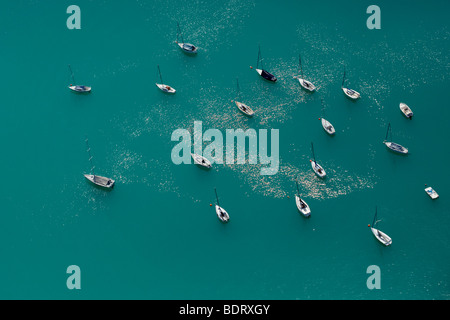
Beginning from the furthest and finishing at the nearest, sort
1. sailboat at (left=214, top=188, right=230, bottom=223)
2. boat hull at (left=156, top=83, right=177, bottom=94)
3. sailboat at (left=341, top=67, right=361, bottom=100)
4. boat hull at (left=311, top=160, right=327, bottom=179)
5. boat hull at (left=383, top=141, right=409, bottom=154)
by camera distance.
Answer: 1. boat hull at (left=156, top=83, right=177, bottom=94)
2. sailboat at (left=341, top=67, right=361, bottom=100)
3. boat hull at (left=383, top=141, right=409, bottom=154)
4. boat hull at (left=311, top=160, right=327, bottom=179)
5. sailboat at (left=214, top=188, right=230, bottom=223)

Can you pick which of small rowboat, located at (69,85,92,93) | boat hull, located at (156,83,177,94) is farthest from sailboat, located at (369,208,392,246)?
small rowboat, located at (69,85,92,93)

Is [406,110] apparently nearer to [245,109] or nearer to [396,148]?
[396,148]

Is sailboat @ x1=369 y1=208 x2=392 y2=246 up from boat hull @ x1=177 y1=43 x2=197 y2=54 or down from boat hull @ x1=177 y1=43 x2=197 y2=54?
down

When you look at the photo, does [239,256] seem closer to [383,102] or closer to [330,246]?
[330,246]

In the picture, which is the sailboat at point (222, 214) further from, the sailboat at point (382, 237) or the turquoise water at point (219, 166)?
the sailboat at point (382, 237)

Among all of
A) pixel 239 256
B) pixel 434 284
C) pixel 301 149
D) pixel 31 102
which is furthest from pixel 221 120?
pixel 434 284

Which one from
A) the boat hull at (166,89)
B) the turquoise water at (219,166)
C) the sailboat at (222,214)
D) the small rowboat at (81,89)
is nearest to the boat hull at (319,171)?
the turquoise water at (219,166)

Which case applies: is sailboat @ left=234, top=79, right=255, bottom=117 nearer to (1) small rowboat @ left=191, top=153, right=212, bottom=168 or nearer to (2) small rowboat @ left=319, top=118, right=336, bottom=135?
(1) small rowboat @ left=191, top=153, right=212, bottom=168
